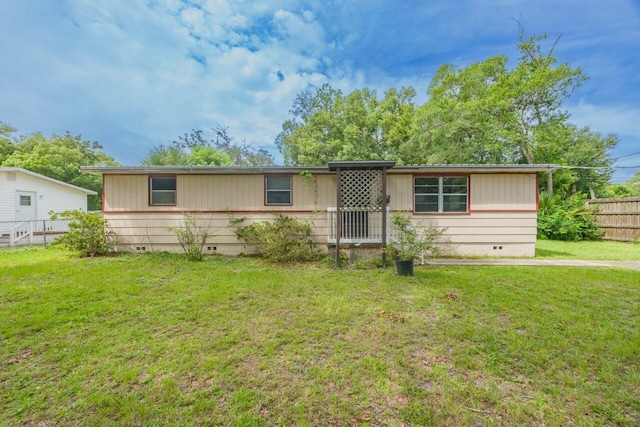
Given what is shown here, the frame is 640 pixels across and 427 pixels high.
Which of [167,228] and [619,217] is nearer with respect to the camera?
[167,228]

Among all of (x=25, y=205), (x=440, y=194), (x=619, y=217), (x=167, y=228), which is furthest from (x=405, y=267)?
(x=25, y=205)

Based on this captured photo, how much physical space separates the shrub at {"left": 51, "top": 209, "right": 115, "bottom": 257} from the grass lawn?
2.59 meters

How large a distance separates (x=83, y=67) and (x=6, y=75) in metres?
4.68

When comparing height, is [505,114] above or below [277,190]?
above

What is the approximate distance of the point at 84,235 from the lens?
7570 mm

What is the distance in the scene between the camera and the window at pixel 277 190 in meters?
8.01

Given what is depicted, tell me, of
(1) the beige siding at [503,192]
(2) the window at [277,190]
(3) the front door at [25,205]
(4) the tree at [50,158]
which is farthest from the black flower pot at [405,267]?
A: (4) the tree at [50,158]

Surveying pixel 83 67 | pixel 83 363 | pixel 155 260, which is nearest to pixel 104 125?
pixel 83 67

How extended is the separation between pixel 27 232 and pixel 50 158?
15.0 metres

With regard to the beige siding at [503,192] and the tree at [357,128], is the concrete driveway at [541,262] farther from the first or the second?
the tree at [357,128]

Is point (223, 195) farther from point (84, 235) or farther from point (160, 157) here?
point (160, 157)

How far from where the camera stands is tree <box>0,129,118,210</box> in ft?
66.9

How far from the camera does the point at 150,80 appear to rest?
53.7 ft

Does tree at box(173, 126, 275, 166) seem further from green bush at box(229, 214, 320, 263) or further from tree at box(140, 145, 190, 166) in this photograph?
green bush at box(229, 214, 320, 263)
